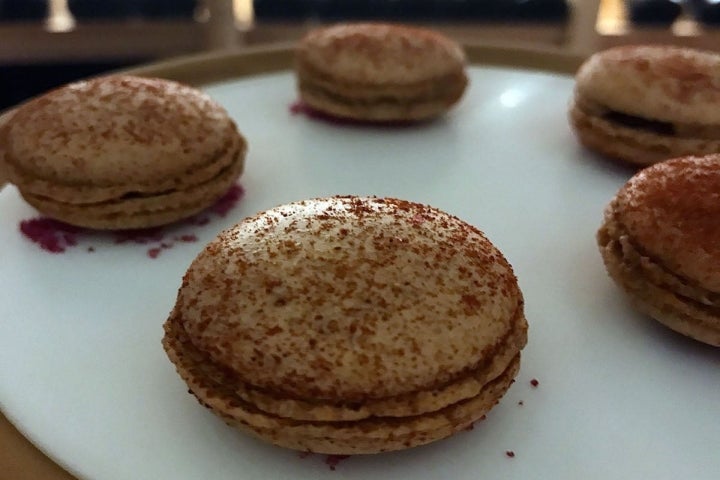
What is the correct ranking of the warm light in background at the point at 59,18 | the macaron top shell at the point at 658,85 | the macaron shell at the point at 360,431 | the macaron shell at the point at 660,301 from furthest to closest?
the warm light in background at the point at 59,18, the macaron top shell at the point at 658,85, the macaron shell at the point at 660,301, the macaron shell at the point at 360,431

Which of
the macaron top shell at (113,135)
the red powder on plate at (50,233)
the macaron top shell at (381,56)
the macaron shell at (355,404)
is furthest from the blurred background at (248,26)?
the macaron shell at (355,404)

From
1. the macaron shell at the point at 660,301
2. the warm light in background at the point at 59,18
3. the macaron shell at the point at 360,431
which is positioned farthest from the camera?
the warm light in background at the point at 59,18

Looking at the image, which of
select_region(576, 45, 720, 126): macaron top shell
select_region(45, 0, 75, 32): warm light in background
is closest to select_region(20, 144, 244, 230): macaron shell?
select_region(576, 45, 720, 126): macaron top shell

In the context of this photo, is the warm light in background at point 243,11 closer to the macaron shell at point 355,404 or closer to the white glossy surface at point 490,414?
the white glossy surface at point 490,414

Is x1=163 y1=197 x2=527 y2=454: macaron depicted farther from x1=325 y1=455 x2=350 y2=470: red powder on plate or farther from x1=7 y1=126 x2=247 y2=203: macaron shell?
x1=7 y1=126 x2=247 y2=203: macaron shell

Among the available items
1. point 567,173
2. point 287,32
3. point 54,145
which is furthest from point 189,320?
point 287,32

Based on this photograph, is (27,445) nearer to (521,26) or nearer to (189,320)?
(189,320)

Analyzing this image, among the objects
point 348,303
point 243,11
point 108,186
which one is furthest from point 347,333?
point 243,11
